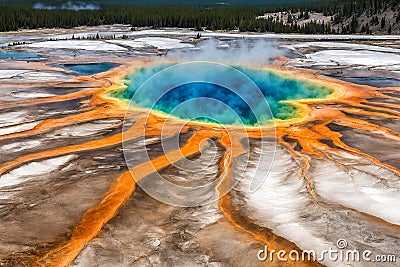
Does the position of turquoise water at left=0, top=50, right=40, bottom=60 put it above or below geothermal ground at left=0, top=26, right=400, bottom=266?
above

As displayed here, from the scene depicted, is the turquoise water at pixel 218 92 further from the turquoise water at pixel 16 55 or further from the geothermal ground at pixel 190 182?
the turquoise water at pixel 16 55

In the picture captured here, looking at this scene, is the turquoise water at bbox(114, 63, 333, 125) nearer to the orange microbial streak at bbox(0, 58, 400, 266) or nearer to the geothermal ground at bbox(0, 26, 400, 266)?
the geothermal ground at bbox(0, 26, 400, 266)

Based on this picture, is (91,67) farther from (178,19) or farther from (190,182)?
(178,19)

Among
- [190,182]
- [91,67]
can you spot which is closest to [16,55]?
[91,67]

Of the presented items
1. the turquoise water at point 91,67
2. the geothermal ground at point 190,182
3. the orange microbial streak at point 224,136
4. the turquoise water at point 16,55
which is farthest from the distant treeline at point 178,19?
the geothermal ground at point 190,182

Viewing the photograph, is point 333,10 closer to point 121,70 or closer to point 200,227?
point 121,70

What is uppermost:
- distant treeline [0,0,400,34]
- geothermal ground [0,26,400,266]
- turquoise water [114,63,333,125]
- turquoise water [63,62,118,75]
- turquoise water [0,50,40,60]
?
distant treeline [0,0,400,34]

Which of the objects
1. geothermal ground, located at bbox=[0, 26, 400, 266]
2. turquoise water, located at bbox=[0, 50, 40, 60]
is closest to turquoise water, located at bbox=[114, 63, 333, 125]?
geothermal ground, located at bbox=[0, 26, 400, 266]
